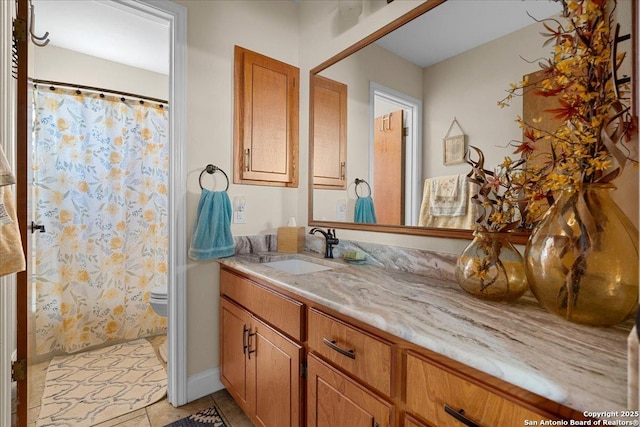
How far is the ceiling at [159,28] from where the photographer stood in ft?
3.71

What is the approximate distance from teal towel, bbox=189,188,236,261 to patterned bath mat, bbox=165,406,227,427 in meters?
0.87

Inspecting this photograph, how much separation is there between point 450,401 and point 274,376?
832 mm

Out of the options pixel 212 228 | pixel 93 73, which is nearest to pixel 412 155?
pixel 212 228

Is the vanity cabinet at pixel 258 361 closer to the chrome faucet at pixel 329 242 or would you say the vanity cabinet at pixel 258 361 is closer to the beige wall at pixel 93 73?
the chrome faucet at pixel 329 242

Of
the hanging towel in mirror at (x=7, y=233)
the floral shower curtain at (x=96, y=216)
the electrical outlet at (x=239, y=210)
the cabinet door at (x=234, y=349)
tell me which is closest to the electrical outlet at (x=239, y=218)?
the electrical outlet at (x=239, y=210)

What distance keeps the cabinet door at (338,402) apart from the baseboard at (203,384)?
99 cm

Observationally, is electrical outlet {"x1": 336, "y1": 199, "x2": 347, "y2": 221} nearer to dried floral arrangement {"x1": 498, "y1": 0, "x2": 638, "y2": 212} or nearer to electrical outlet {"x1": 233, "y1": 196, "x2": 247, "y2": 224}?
electrical outlet {"x1": 233, "y1": 196, "x2": 247, "y2": 224}

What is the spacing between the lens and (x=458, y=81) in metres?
1.27

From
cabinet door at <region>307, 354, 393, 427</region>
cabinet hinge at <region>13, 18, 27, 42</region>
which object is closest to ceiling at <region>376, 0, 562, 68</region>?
cabinet door at <region>307, 354, 393, 427</region>

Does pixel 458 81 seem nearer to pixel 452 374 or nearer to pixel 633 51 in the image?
pixel 633 51

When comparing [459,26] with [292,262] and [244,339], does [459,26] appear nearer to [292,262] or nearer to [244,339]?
[292,262]

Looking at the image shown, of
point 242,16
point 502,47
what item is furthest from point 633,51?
point 242,16

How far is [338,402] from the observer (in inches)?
38.6

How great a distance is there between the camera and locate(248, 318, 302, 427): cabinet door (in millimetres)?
1165
